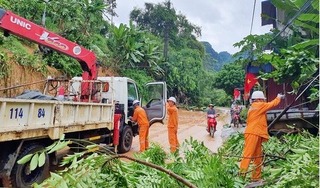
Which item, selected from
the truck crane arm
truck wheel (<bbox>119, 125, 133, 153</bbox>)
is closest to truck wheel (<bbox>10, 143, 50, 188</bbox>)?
the truck crane arm

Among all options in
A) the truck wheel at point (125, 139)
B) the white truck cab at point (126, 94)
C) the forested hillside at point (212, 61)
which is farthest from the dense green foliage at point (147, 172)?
the forested hillside at point (212, 61)

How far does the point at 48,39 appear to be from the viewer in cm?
691

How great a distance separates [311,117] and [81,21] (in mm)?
15317

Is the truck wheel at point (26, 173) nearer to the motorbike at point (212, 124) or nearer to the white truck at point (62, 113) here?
the white truck at point (62, 113)

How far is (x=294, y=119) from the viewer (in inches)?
266

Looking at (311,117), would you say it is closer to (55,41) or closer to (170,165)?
(170,165)

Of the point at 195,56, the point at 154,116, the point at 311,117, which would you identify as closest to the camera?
the point at 311,117

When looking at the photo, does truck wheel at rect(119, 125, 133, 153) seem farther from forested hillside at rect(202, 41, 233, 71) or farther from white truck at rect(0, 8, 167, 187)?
forested hillside at rect(202, 41, 233, 71)

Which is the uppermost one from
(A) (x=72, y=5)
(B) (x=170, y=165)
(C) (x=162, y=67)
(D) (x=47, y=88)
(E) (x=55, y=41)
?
(A) (x=72, y=5)

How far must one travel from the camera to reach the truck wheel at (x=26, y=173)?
16.9 feet

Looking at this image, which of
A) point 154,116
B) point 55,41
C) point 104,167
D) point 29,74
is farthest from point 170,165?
point 29,74

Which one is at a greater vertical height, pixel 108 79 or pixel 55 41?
pixel 55 41

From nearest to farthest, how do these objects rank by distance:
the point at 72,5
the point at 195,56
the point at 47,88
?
1. the point at 47,88
2. the point at 72,5
3. the point at 195,56

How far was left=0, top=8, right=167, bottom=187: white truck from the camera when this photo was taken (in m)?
5.11
